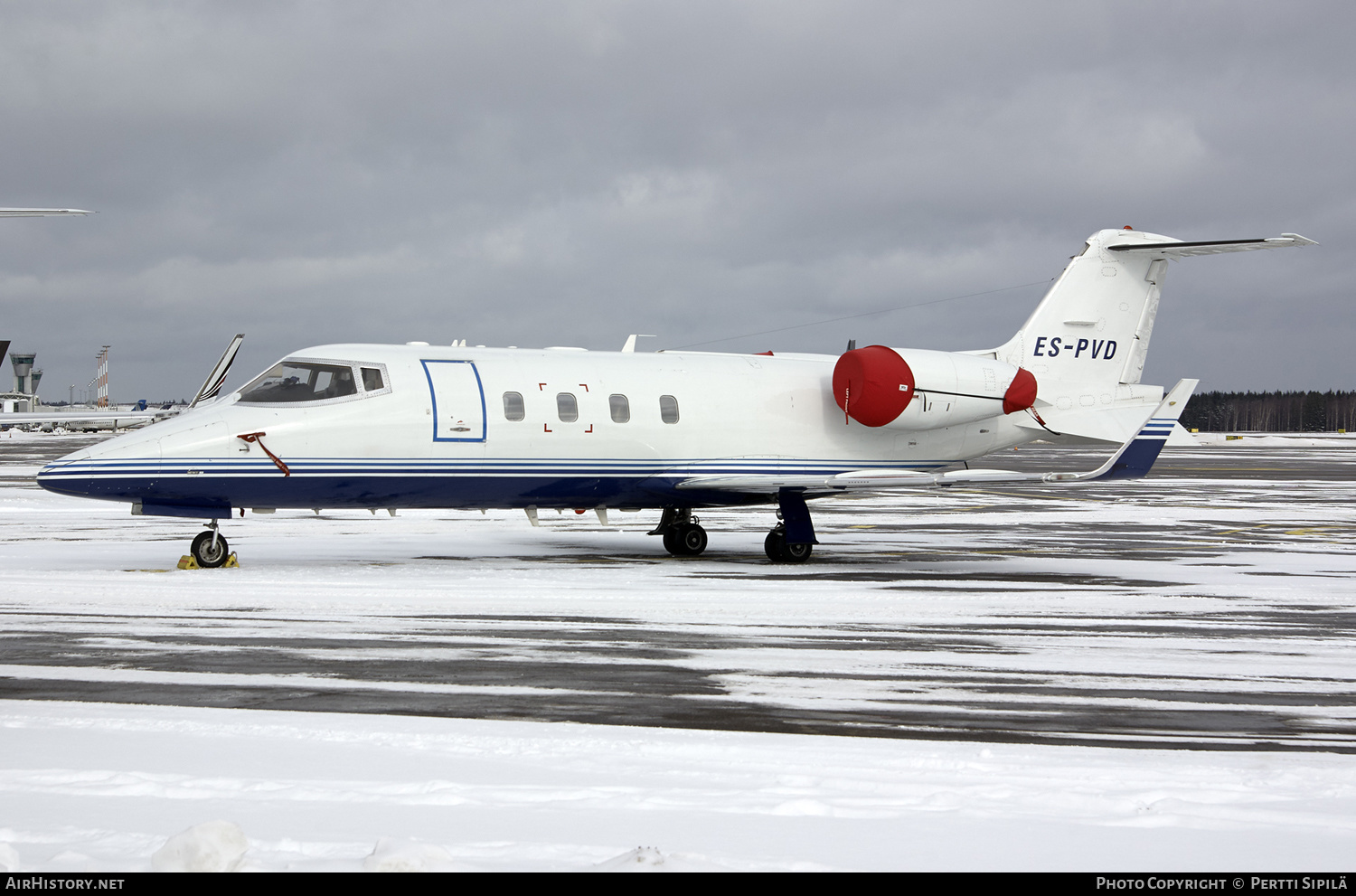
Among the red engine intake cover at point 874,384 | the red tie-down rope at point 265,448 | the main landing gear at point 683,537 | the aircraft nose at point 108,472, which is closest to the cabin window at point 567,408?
the main landing gear at point 683,537

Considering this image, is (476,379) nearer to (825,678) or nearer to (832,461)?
(832,461)

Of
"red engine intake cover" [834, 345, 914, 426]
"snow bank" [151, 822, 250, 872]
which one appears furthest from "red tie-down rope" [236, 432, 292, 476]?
"snow bank" [151, 822, 250, 872]

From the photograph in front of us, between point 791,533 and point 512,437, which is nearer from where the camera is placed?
point 512,437

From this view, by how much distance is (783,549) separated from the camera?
16672 mm

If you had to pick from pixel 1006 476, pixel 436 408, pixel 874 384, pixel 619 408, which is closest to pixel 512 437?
pixel 436 408

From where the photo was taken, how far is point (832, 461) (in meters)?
17.7

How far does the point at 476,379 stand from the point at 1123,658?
9.68m

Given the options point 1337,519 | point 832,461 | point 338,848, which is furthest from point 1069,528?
point 338,848

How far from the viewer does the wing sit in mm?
14869

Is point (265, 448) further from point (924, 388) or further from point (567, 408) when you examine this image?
point (924, 388)

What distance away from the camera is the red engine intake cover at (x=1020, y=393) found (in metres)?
18.1

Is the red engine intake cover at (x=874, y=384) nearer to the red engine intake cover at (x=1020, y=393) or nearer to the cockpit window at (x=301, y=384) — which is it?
the red engine intake cover at (x=1020, y=393)

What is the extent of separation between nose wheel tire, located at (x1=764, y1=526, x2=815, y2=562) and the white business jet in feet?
0.11

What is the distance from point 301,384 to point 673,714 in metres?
9.71
